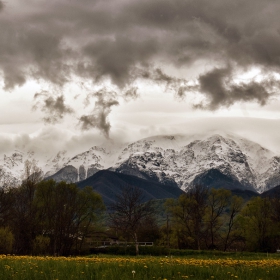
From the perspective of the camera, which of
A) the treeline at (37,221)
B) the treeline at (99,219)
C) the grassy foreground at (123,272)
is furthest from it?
the treeline at (99,219)

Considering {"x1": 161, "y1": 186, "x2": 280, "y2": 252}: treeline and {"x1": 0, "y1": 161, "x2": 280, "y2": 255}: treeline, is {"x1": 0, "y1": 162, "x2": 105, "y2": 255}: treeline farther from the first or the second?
{"x1": 161, "y1": 186, "x2": 280, "y2": 252}: treeline

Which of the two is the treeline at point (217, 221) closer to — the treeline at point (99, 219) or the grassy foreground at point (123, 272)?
the treeline at point (99, 219)

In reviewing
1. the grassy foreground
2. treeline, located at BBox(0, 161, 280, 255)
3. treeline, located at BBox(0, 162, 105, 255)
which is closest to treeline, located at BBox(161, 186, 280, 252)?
treeline, located at BBox(0, 161, 280, 255)

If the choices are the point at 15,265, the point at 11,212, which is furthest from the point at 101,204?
the point at 15,265

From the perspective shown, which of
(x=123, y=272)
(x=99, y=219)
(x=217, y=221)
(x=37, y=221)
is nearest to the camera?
(x=123, y=272)

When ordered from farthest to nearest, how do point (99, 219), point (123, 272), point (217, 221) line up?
point (217, 221)
point (99, 219)
point (123, 272)

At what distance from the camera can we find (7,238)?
6031 centimetres

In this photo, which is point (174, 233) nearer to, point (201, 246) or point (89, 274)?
point (201, 246)

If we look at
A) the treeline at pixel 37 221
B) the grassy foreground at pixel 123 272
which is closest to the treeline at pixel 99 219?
the treeline at pixel 37 221

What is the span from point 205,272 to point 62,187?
65283mm

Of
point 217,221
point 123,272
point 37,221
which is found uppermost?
point 37,221

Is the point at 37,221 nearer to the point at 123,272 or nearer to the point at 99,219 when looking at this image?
the point at 99,219

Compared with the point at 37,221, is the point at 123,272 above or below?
below

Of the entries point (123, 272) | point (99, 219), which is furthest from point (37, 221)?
point (123, 272)
